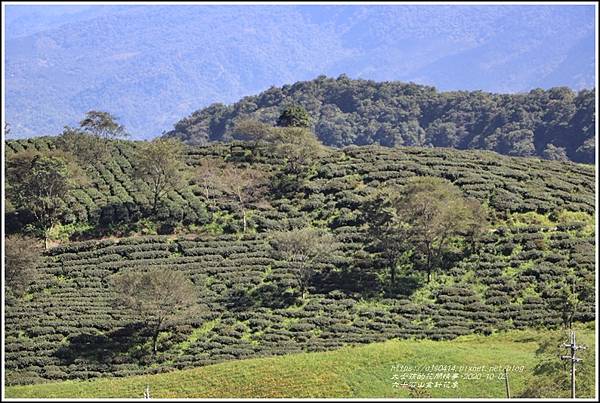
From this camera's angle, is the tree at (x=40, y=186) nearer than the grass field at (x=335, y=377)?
No

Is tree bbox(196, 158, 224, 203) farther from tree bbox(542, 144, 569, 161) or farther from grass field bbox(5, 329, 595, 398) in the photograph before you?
tree bbox(542, 144, 569, 161)

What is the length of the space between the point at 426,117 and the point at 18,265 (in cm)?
12854

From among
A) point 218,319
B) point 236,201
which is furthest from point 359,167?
point 218,319

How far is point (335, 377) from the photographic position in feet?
113

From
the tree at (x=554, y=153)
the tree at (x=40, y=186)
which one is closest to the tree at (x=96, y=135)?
the tree at (x=40, y=186)

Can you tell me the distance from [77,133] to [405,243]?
1524 inches

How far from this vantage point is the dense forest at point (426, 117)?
443 ft

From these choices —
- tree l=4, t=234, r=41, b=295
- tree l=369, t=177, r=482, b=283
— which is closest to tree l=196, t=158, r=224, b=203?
tree l=369, t=177, r=482, b=283

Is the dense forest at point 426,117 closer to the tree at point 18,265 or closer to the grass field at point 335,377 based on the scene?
the grass field at point 335,377

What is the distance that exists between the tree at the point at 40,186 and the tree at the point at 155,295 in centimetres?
1412

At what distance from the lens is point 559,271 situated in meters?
46.8

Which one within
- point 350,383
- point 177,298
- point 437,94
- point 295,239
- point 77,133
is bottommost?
point 350,383

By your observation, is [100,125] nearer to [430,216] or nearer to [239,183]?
[239,183]

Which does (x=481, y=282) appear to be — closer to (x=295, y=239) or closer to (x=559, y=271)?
(x=559, y=271)
